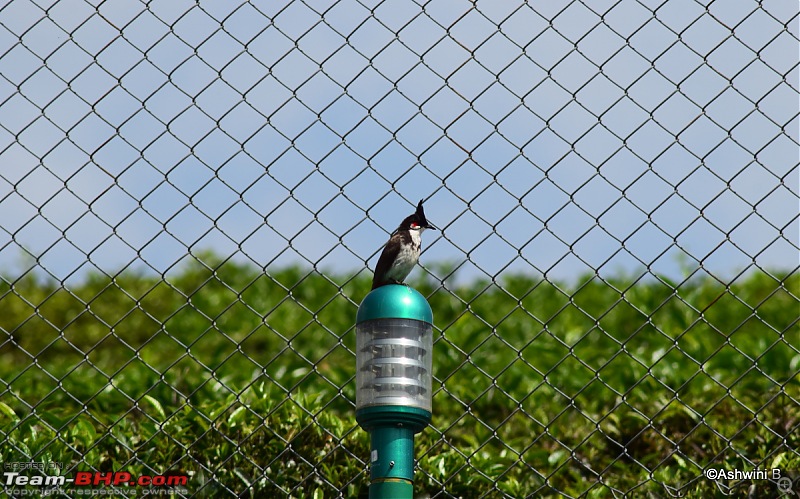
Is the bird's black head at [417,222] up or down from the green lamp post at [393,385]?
up

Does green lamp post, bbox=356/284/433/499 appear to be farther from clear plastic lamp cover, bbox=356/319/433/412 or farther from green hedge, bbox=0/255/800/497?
green hedge, bbox=0/255/800/497

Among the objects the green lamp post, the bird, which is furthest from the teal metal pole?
the bird

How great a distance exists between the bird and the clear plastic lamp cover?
430mm

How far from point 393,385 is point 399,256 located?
1.99 feet

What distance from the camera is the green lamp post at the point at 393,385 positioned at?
287cm

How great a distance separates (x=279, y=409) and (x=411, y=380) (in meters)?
1.41

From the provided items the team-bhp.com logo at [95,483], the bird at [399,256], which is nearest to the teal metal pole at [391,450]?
the bird at [399,256]

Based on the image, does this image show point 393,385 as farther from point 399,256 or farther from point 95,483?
point 95,483

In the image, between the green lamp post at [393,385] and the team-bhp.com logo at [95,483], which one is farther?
the team-bhp.com logo at [95,483]

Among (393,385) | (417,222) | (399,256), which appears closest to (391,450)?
(393,385)

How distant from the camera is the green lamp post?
Result: 2.87m

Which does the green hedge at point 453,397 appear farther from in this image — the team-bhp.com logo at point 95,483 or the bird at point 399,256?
the bird at point 399,256

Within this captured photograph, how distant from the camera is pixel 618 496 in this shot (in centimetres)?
395

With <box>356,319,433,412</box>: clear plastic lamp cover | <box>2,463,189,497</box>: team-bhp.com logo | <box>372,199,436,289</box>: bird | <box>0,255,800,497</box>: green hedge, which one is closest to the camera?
<box>356,319,433,412</box>: clear plastic lamp cover
